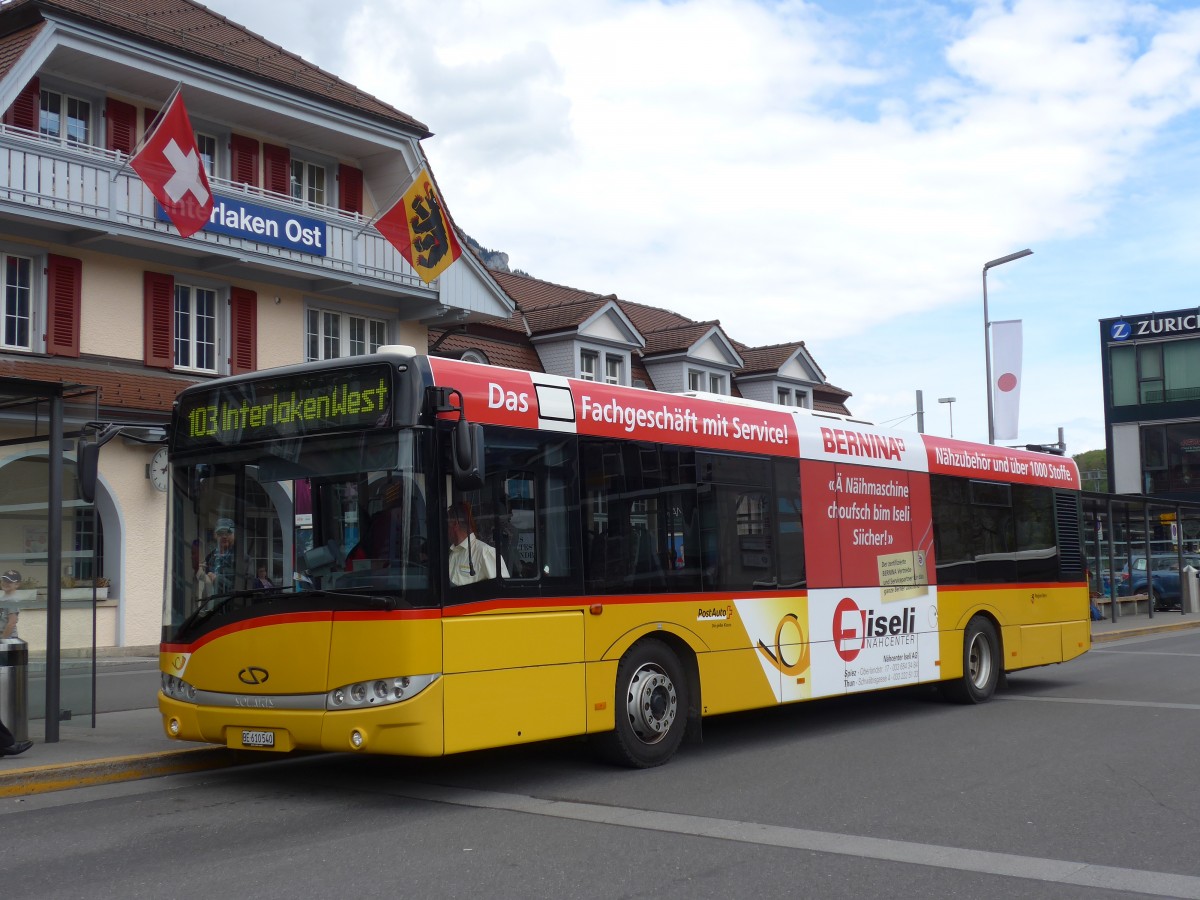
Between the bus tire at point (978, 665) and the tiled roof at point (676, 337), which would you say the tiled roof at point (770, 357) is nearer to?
the tiled roof at point (676, 337)

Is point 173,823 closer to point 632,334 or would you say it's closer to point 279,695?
point 279,695

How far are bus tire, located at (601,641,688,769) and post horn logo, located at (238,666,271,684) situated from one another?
103 inches

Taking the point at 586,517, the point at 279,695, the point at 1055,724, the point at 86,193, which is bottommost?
the point at 1055,724

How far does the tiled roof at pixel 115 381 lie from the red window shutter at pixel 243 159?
4.19 metres

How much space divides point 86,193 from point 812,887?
17.4 meters

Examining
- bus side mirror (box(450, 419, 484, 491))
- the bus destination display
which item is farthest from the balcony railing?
bus side mirror (box(450, 419, 484, 491))

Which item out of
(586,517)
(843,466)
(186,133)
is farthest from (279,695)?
(186,133)

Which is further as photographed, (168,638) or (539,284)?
(539,284)

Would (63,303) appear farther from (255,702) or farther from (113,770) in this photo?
(255,702)

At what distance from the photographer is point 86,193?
19.9m

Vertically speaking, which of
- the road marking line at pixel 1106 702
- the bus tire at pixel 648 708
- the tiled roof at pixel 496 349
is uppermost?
the tiled roof at pixel 496 349

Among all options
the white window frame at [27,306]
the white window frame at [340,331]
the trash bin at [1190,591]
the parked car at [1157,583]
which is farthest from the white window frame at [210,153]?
the parked car at [1157,583]

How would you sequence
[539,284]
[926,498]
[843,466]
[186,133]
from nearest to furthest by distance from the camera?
1. [843,466]
2. [926,498]
3. [186,133]
4. [539,284]

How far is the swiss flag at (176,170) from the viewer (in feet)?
63.7
